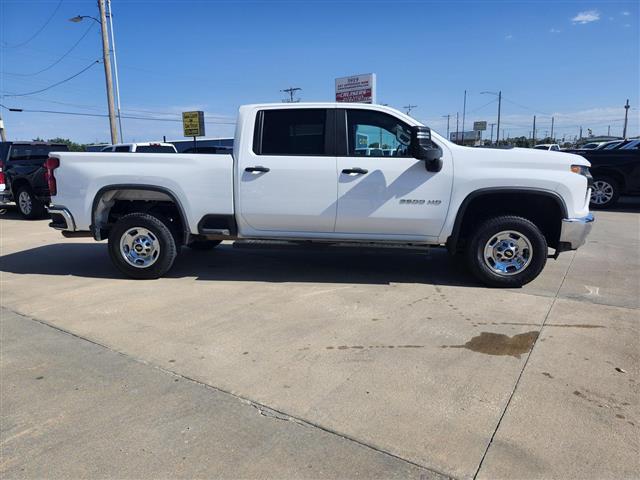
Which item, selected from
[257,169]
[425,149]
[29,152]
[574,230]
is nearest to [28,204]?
A: [29,152]

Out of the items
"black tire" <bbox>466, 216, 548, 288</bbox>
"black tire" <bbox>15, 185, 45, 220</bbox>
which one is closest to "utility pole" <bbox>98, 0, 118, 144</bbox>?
"black tire" <bbox>15, 185, 45, 220</bbox>

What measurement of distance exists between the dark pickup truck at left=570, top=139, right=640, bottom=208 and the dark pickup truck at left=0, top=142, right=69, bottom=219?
1325cm

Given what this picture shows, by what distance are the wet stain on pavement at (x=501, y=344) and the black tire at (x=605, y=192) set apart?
379 inches

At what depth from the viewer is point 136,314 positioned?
4754 mm

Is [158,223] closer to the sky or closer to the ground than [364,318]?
closer to the sky

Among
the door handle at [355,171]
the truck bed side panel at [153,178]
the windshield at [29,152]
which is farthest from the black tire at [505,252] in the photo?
the windshield at [29,152]

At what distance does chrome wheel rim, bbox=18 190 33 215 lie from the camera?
11.8 metres

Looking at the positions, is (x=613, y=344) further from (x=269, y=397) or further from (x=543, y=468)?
(x=269, y=397)

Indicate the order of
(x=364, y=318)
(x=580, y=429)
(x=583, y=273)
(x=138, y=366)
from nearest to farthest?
1. (x=580, y=429)
2. (x=138, y=366)
3. (x=364, y=318)
4. (x=583, y=273)

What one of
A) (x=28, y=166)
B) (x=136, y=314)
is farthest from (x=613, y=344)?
(x=28, y=166)

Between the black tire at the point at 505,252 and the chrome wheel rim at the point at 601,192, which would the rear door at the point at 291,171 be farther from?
the chrome wheel rim at the point at 601,192

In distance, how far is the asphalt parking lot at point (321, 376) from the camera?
2.56 m

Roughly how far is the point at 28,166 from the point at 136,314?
9.29 meters

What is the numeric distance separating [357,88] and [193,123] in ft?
34.1
